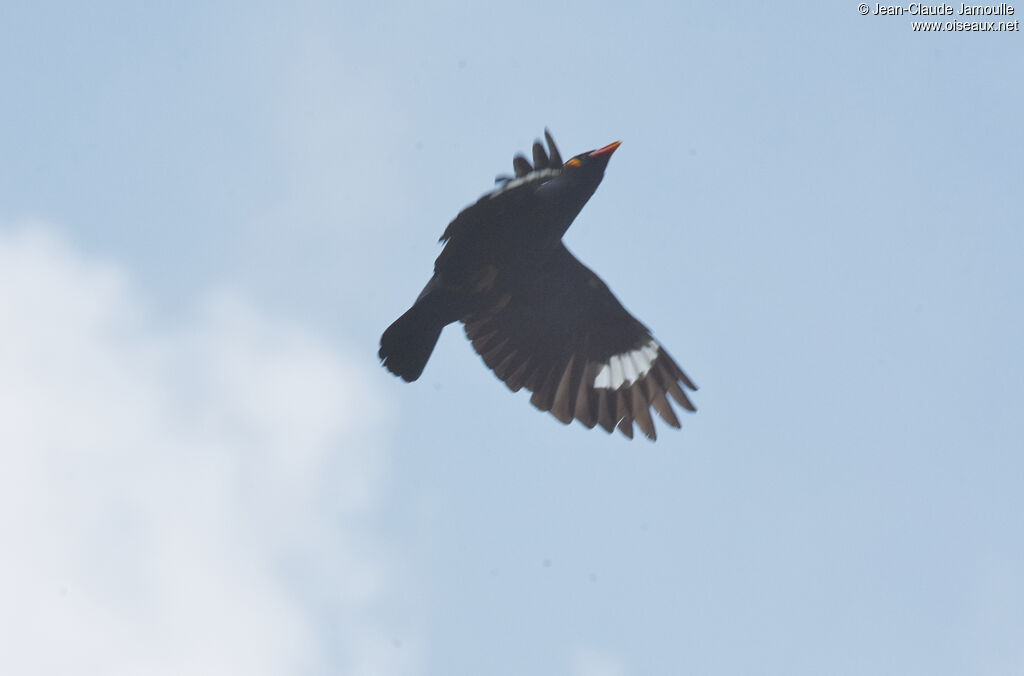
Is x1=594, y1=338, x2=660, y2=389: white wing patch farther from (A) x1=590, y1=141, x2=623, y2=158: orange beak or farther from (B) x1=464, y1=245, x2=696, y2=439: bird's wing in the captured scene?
(A) x1=590, y1=141, x2=623, y2=158: orange beak

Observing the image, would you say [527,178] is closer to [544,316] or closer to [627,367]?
[544,316]

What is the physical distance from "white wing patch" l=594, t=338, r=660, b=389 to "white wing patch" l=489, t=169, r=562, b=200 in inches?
78.7

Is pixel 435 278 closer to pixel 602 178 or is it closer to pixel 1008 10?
pixel 602 178

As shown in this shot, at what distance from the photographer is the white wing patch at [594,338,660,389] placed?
8.82 metres

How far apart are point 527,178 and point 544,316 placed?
170 cm

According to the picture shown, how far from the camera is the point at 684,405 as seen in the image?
8750 millimetres

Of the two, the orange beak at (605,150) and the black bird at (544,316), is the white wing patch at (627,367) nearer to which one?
the black bird at (544,316)

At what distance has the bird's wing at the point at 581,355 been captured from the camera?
8.66 meters

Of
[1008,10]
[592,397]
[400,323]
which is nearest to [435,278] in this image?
[400,323]

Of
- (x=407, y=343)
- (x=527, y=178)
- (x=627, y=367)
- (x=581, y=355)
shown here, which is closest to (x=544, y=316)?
(x=581, y=355)

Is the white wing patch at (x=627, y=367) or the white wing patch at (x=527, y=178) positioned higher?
the white wing patch at (x=527, y=178)

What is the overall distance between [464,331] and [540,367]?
66cm

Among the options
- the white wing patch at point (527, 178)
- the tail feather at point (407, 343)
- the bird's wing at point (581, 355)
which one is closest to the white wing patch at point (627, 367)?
the bird's wing at point (581, 355)

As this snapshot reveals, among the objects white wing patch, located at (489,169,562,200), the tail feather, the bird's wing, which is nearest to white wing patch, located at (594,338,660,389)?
the bird's wing
